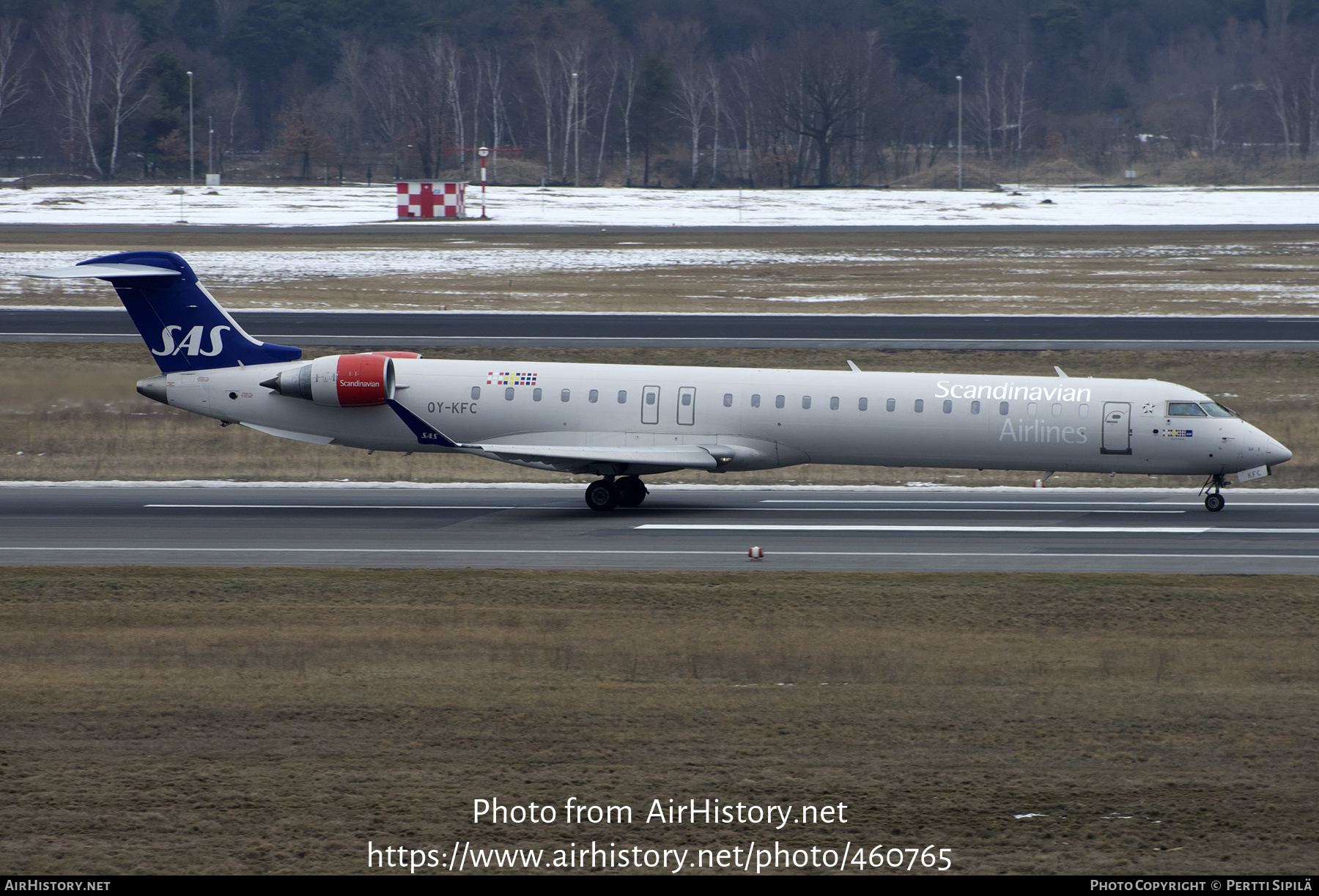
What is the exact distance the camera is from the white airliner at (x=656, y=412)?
97.8 ft

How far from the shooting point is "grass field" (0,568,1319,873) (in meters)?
12.2

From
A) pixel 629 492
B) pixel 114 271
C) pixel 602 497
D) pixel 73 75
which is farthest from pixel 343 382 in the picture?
pixel 73 75

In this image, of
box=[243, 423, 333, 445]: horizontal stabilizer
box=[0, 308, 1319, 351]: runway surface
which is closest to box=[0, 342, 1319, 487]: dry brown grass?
box=[0, 308, 1319, 351]: runway surface

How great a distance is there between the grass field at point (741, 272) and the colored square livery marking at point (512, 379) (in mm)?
25396

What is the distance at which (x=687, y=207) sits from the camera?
105 m

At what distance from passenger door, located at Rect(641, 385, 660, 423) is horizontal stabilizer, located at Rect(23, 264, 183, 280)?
11.2m

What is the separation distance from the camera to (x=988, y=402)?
3002cm

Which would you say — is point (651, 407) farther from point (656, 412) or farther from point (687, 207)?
point (687, 207)

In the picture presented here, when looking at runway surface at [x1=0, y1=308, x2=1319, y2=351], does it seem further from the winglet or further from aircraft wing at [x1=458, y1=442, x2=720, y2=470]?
aircraft wing at [x1=458, y1=442, x2=720, y2=470]

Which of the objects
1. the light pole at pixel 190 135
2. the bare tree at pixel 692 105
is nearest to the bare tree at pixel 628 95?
the bare tree at pixel 692 105

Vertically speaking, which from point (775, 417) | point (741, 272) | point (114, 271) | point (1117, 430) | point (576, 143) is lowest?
point (1117, 430)

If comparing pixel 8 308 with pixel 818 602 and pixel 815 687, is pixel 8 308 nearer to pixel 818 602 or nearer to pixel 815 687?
pixel 818 602

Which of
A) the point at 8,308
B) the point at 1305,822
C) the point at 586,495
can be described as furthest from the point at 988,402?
the point at 8,308

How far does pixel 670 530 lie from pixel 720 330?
22.3m
